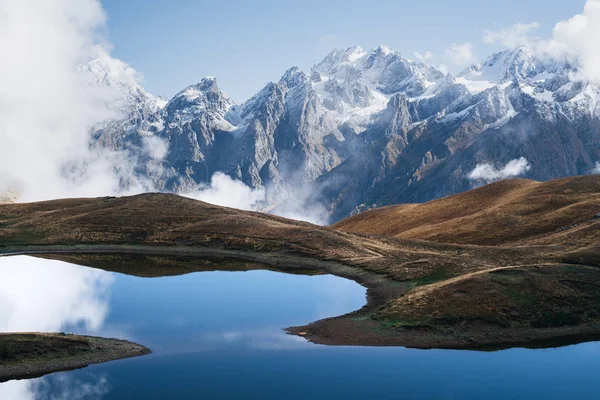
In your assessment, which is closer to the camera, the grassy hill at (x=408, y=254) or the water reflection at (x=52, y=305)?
the water reflection at (x=52, y=305)

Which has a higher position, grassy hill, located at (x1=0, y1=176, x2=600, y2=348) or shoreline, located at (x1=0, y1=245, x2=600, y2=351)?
grassy hill, located at (x1=0, y1=176, x2=600, y2=348)

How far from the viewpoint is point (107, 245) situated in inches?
5384

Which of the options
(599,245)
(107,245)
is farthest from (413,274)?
(107,245)

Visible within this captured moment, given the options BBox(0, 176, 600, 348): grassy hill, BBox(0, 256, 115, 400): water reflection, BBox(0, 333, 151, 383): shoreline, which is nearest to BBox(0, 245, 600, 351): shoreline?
BBox(0, 176, 600, 348): grassy hill

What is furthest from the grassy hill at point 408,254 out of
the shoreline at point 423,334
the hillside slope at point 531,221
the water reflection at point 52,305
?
the water reflection at point 52,305

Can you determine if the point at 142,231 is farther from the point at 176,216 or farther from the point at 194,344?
the point at 194,344

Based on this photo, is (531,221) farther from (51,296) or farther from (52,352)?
(52,352)

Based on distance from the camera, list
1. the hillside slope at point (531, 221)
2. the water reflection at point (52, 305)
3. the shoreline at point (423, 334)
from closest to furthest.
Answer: the water reflection at point (52, 305) < the shoreline at point (423, 334) < the hillside slope at point (531, 221)

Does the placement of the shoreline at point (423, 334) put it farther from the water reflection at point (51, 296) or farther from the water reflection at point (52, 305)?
the water reflection at point (51, 296)

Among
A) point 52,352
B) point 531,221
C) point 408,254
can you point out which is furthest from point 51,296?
point 531,221

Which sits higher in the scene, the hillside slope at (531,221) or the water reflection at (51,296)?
the hillside slope at (531,221)

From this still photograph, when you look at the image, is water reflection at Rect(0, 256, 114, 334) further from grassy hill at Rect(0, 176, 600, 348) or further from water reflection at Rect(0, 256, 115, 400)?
grassy hill at Rect(0, 176, 600, 348)

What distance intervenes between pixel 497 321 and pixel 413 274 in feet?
85.3

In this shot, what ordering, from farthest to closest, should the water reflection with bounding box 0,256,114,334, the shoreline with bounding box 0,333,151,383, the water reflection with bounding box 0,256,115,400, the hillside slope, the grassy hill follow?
the hillside slope
the water reflection with bounding box 0,256,114,334
the grassy hill
the shoreline with bounding box 0,333,151,383
the water reflection with bounding box 0,256,115,400
